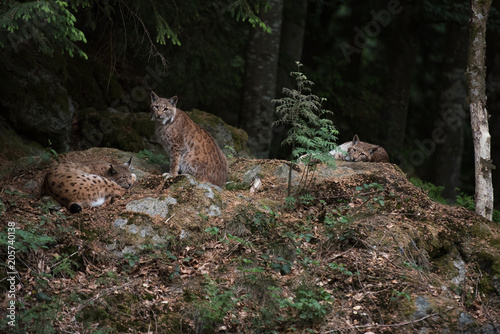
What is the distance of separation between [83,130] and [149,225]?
16.0 ft

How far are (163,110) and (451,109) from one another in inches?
413

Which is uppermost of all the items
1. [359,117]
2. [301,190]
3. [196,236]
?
[359,117]

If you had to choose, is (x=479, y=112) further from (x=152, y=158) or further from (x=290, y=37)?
(x=290, y=37)

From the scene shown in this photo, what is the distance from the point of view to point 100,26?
39.1 ft

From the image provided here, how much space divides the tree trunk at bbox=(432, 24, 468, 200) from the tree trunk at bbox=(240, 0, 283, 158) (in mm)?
6215

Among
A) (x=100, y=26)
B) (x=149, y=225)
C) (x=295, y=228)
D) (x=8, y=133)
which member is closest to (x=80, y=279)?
(x=149, y=225)

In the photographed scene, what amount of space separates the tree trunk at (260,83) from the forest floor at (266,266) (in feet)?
15.9

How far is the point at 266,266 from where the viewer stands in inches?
244

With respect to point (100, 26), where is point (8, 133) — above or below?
below

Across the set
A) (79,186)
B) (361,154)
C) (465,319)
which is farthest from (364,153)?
(79,186)

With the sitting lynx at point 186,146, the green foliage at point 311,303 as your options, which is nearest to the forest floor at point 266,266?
the green foliage at point 311,303

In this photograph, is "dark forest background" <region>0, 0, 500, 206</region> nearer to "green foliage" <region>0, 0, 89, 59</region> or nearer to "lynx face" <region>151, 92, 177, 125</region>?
"green foliage" <region>0, 0, 89, 59</region>

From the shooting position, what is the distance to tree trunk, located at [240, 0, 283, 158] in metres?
12.1

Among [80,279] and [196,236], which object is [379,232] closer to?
[196,236]
